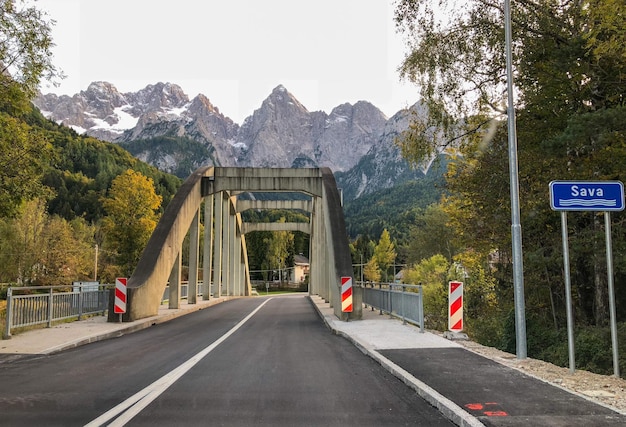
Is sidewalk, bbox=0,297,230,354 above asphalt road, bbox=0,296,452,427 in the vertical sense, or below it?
below

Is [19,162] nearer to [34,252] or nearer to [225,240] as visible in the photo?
[225,240]

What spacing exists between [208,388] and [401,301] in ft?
29.7

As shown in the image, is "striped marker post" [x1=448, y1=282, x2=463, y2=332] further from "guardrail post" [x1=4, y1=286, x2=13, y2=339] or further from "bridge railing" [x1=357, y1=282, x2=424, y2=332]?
"guardrail post" [x1=4, y1=286, x2=13, y2=339]

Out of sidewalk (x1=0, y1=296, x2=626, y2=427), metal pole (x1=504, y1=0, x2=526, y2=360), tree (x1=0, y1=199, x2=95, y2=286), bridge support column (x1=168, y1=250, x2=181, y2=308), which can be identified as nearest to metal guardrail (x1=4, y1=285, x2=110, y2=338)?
sidewalk (x1=0, y1=296, x2=626, y2=427)

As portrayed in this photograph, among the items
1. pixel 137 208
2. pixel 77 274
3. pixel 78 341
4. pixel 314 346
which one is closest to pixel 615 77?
pixel 314 346

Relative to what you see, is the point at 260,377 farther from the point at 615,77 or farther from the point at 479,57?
the point at 479,57

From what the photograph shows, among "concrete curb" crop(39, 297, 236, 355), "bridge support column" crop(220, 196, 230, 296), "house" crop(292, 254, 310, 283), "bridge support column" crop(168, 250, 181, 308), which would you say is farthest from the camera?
"house" crop(292, 254, 310, 283)

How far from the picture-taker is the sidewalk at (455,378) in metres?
4.79

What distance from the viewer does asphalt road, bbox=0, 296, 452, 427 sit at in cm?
498

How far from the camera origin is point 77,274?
133ft

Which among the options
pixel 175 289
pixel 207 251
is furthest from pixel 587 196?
pixel 207 251

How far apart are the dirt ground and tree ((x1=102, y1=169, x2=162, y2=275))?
35683mm

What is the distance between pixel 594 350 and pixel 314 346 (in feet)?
20.4

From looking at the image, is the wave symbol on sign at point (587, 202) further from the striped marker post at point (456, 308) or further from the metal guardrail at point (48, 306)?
the metal guardrail at point (48, 306)
